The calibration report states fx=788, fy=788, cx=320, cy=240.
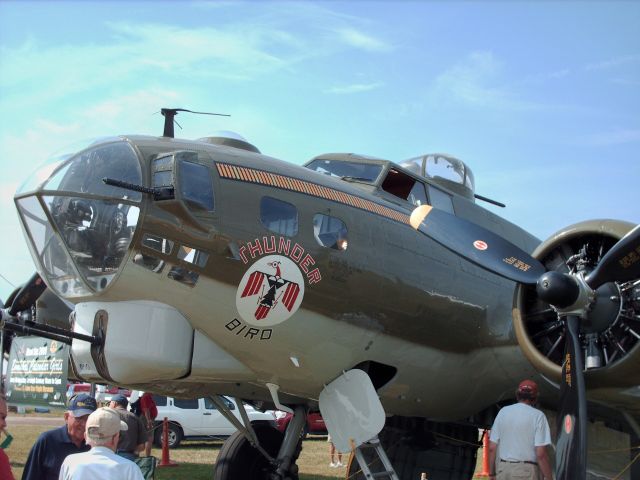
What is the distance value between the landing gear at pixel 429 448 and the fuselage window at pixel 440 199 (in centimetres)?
274

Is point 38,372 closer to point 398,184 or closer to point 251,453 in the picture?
point 251,453

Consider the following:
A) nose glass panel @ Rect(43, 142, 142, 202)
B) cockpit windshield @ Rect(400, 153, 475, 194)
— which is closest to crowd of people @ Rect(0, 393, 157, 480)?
nose glass panel @ Rect(43, 142, 142, 202)

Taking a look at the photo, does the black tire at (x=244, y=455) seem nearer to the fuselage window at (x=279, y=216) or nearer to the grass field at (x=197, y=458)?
the fuselage window at (x=279, y=216)

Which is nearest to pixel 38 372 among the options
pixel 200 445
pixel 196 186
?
pixel 196 186

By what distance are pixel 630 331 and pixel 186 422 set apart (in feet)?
51.3

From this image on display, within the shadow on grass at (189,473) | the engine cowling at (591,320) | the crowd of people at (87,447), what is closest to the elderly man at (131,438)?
the crowd of people at (87,447)

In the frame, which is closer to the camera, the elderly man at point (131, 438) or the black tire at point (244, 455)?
the elderly man at point (131, 438)

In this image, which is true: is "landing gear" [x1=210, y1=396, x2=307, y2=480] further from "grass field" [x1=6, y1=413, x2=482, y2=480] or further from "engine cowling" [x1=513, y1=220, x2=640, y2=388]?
"grass field" [x1=6, y1=413, x2=482, y2=480]

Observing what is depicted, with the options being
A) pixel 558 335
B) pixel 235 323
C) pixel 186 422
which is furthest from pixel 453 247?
pixel 186 422

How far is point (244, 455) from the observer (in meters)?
9.84

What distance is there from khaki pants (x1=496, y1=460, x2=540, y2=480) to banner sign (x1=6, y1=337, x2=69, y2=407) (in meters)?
4.35

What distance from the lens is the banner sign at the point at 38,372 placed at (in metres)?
8.38

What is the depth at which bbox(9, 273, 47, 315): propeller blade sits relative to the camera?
426 inches

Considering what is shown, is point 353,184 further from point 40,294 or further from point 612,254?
point 40,294
